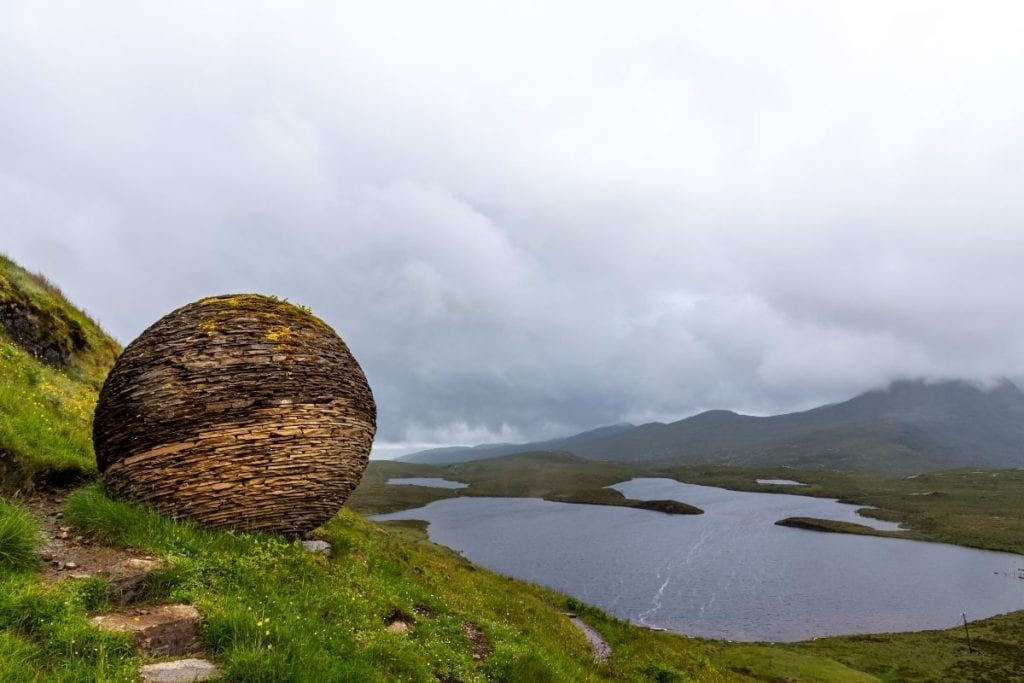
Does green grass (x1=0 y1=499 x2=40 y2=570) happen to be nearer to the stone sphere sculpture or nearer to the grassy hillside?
the stone sphere sculpture

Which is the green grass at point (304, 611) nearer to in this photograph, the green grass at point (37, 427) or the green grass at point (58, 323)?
the green grass at point (37, 427)

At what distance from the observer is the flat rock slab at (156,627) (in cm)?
716

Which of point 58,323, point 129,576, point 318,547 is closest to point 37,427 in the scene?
point 129,576

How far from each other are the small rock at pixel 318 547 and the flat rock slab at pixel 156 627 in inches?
182

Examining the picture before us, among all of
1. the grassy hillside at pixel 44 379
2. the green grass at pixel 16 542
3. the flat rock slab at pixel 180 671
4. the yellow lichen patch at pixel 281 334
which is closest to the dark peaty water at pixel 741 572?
the grassy hillside at pixel 44 379

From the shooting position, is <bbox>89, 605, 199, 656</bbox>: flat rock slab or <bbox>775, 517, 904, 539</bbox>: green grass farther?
<bbox>775, 517, 904, 539</bbox>: green grass

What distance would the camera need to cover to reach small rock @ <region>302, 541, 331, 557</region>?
500 inches

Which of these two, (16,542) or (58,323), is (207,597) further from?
(58,323)

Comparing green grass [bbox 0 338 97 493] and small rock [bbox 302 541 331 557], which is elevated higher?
green grass [bbox 0 338 97 493]

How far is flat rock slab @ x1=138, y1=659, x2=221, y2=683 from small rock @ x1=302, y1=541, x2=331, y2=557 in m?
5.30

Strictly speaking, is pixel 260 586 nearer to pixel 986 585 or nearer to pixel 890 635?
pixel 890 635

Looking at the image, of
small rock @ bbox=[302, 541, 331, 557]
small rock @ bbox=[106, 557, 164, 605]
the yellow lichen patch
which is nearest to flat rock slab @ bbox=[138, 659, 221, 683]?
small rock @ bbox=[106, 557, 164, 605]

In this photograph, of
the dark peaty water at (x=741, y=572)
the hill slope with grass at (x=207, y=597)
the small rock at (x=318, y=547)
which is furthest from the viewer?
the dark peaty water at (x=741, y=572)

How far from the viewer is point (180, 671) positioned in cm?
689
